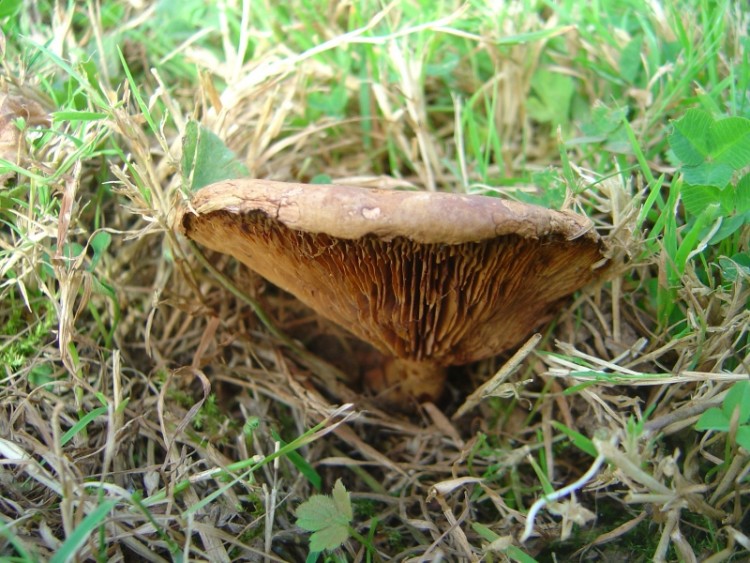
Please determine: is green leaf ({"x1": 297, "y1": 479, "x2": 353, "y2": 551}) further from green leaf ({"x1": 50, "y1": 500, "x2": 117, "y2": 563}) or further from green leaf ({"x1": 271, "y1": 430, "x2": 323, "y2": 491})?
green leaf ({"x1": 50, "y1": 500, "x2": 117, "y2": 563})

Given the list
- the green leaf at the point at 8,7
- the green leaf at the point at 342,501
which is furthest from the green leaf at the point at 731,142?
the green leaf at the point at 8,7

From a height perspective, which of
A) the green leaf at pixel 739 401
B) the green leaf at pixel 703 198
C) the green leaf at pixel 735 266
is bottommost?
the green leaf at pixel 739 401

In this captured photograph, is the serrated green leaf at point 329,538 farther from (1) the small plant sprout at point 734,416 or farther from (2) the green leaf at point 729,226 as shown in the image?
(2) the green leaf at point 729,226

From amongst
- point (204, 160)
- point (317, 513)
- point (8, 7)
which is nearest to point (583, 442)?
point (317, 513)

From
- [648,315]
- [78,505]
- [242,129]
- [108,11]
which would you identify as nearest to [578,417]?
[648,315]

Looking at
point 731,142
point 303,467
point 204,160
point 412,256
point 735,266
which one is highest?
point 731,142

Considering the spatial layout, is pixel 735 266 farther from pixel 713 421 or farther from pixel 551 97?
pixel 551 97
